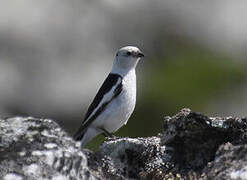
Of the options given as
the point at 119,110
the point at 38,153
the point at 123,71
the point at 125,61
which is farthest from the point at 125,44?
the point at 38,153

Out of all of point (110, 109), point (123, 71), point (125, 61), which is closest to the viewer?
point (110, 109)

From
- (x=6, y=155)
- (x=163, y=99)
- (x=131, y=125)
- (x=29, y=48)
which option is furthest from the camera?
(x=29, y=48)

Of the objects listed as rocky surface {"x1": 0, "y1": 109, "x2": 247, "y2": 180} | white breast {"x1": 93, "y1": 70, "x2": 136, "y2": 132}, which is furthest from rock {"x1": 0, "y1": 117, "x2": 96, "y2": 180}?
white breast {"x1": 93, "y1": 70, "x2": 136, "y2": 132}

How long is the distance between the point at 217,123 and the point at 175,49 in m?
19.3

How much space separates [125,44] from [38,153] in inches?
756

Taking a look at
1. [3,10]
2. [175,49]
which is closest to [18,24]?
[3,10]

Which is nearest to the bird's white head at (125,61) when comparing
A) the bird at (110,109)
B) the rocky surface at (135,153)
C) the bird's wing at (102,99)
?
the bird at (110,109)

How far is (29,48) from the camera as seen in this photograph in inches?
1000

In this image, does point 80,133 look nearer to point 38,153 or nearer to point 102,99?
point 102,99

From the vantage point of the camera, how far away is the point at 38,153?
21.2 ft

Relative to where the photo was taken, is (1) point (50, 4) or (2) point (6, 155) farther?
(1) point (50, 4)

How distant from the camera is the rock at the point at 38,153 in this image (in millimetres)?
6340

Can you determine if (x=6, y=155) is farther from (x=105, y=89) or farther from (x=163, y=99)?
(x=163, y=99)

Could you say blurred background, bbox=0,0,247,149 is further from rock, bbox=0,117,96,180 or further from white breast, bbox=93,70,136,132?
rock, bbox=0,117,96,180
